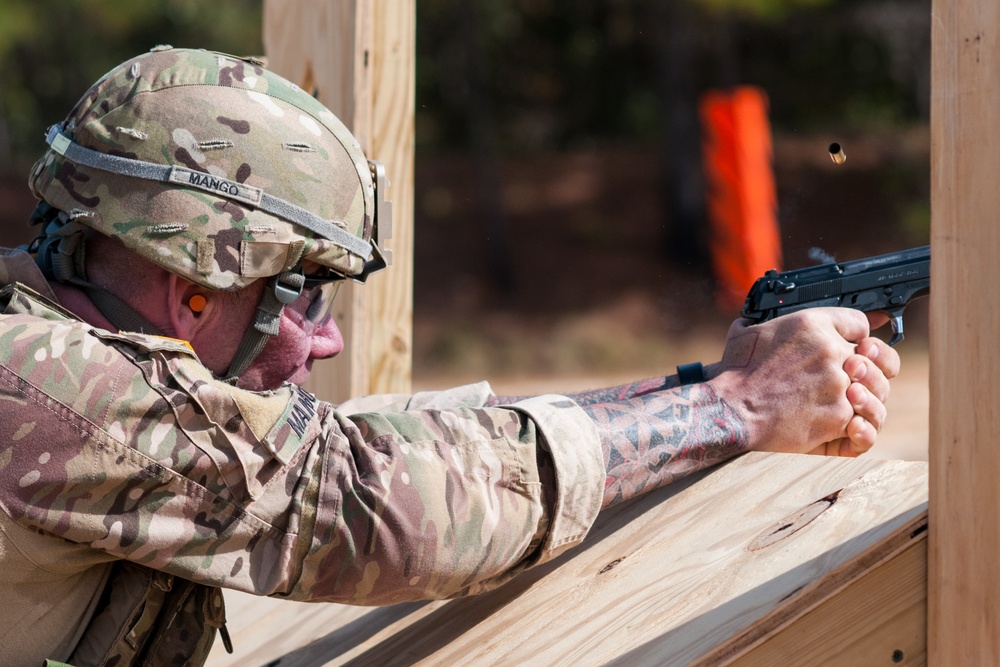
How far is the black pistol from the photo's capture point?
2621 mm

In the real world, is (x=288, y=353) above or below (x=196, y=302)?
below

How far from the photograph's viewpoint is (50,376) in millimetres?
1863

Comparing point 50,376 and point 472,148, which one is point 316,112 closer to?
point 50,376

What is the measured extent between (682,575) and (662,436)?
299mm

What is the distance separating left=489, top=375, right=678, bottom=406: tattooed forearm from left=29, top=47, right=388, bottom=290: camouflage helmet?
71cm

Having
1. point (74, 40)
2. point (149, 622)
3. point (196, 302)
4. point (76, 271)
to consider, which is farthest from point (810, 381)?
point (74, 40)

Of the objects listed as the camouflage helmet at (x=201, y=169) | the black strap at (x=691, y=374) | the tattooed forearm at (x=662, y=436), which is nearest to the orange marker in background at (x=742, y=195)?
the black strap at (x=691, y=374)

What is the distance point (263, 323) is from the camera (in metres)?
2.24

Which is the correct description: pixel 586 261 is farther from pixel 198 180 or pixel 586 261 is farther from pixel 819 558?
pixel 819 558

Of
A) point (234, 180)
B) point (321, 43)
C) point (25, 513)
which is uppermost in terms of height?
point (321, 43)

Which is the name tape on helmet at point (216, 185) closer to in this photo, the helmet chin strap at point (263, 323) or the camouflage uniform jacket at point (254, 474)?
the helmet chin strap at point (263, 323)

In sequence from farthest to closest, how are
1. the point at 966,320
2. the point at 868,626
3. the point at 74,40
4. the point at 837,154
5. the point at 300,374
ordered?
the point at 74,40, the point at 837,154, the point at 300,374, the point at 868,626, the point at 966,320

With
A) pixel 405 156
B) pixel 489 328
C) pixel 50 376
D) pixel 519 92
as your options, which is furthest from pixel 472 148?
pixel 50 376

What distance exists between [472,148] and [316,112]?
937 inches
